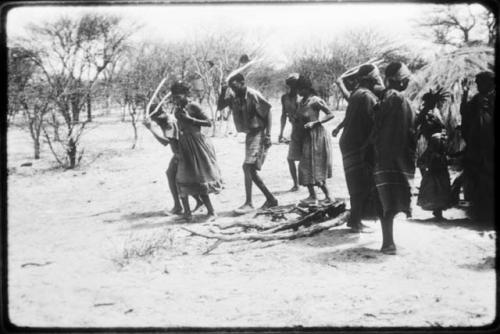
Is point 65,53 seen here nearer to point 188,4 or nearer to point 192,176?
point 192,176

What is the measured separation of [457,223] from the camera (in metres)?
5.52

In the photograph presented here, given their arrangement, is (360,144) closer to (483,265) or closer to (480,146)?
(480,146)

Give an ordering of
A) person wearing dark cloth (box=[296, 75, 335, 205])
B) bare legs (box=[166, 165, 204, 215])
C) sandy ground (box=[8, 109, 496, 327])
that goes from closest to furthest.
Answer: sandy ground (box=[8, 109, 496, 327]) → bare legs (box=[166, 165, 204, 215]) → person wearing dark cloth (box=[296, 75, 335, 205])

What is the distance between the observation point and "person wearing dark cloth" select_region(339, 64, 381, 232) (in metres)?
4.95

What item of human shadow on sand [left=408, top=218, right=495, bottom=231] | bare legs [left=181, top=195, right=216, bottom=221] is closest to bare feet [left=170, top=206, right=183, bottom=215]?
bare legs [left=181, top=195, right=216, bottom=221]

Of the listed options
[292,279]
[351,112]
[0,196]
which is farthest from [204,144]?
[0,196]

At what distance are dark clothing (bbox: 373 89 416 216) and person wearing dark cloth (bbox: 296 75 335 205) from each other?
2.05 metres

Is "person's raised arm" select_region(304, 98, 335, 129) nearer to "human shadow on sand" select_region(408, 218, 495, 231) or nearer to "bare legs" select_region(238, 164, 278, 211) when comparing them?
"bare legs" select_region(238, 164, 278, 211)

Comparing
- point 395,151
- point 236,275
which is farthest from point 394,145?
point 236,275

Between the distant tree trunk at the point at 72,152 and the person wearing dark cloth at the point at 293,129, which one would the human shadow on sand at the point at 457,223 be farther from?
the distant tree trunk at the point at 72,152

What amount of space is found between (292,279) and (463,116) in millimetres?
2557

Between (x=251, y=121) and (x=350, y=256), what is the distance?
2.41 m

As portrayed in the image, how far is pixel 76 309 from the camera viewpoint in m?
3.70

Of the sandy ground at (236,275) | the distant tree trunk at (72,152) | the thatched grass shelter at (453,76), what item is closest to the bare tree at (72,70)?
the distant tree trunk at (72,152)
